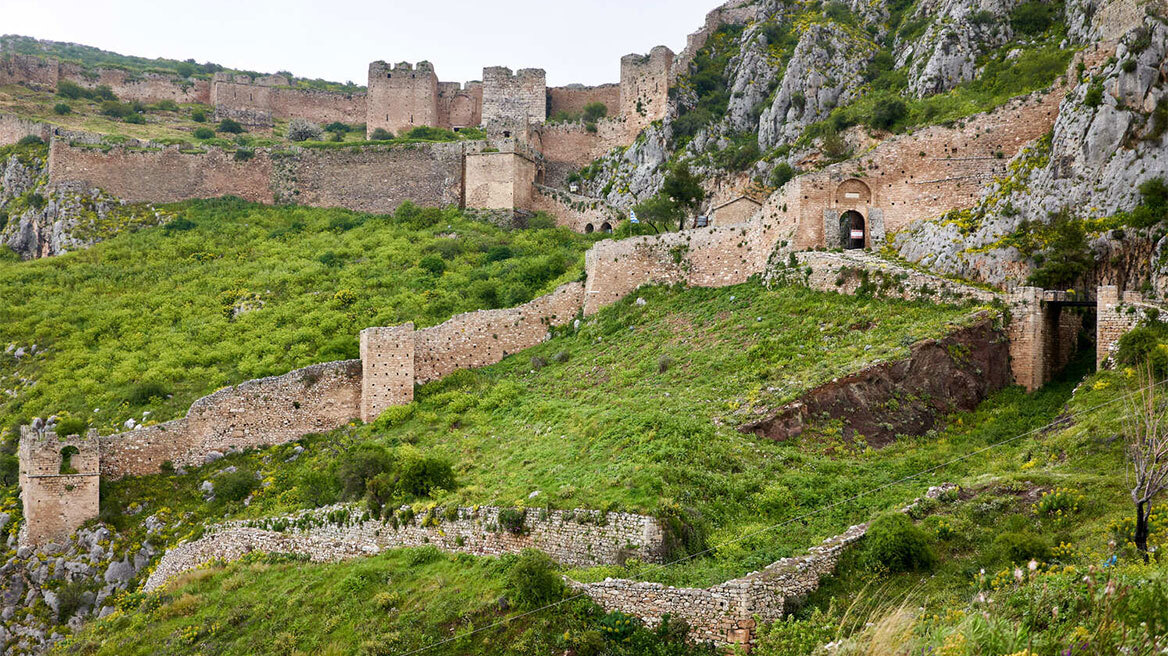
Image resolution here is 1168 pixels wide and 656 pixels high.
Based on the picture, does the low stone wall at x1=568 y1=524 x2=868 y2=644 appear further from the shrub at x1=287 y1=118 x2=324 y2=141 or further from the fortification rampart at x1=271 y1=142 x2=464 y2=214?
the shrub at x1=287 y1=118 x2=324 y2=141

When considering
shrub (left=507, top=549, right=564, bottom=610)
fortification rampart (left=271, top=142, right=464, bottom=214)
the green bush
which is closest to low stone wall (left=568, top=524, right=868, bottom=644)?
shrub (left=507, top=549, right=564, bottom=610)

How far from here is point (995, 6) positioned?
3903 cm

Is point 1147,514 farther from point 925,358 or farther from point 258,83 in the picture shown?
point 258,83

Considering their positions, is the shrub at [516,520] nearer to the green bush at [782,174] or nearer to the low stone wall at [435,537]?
the low stone wall at [435,537]

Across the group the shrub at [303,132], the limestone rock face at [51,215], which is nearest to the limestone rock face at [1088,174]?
the limestone rock face at [51,215]

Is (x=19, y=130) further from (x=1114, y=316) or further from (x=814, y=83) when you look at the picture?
(x=1114, y=316)

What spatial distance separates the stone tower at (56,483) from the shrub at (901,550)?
781 inches

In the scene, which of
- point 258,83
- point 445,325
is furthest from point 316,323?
point 258,83

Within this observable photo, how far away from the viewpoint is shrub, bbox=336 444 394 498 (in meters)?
21.6

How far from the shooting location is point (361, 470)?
21812 millimetres

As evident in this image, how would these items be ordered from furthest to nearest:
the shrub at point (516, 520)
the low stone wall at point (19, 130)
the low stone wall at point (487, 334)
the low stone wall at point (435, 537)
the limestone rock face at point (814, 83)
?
the low stone wall at point (19, 130) < the limestone rock face at point (814, 83) < the low stone wall at point (487, 334) < the shrub at point (516, 520) < the low stone wall at point (435, 537)

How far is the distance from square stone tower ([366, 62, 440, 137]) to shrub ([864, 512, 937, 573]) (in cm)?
4719

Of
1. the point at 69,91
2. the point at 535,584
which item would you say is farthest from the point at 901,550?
the point at 69,91

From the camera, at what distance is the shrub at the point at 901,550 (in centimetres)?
1392
